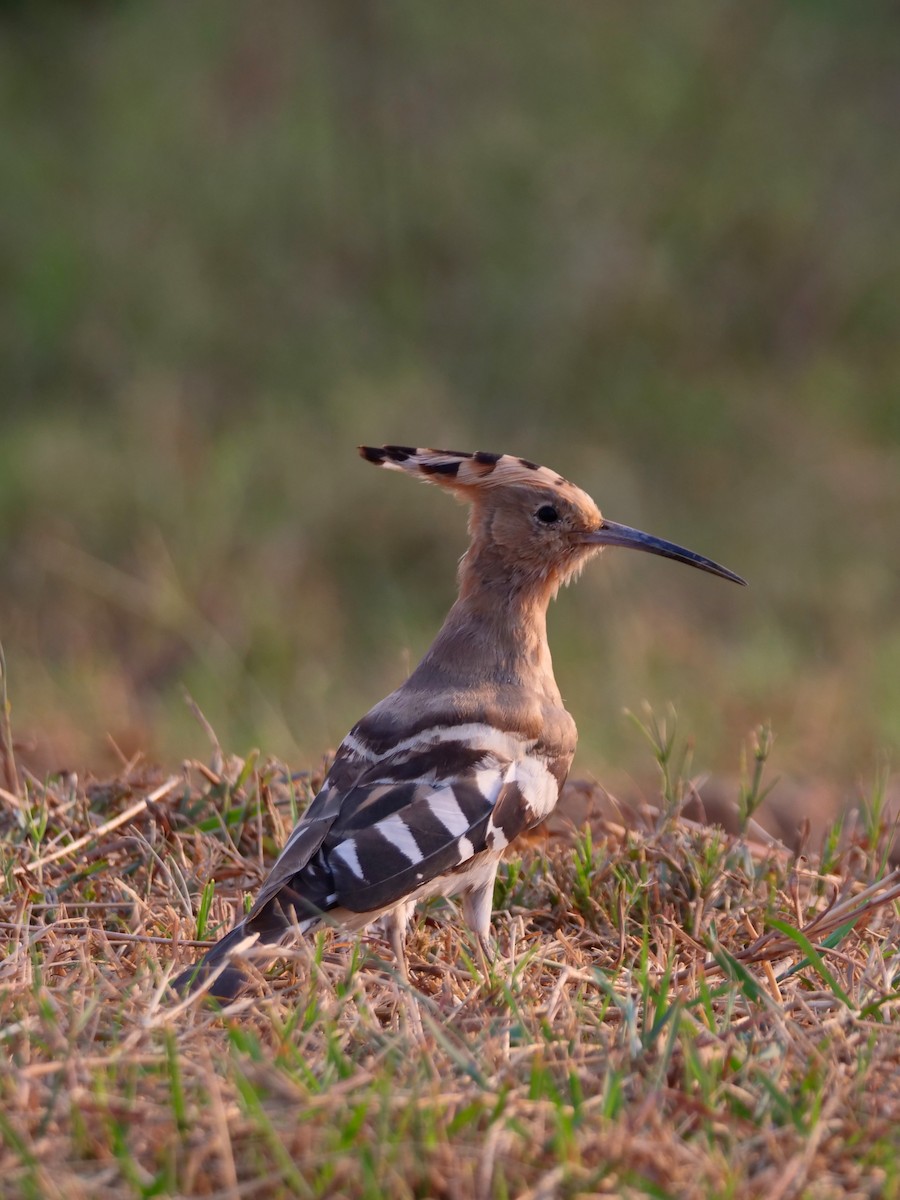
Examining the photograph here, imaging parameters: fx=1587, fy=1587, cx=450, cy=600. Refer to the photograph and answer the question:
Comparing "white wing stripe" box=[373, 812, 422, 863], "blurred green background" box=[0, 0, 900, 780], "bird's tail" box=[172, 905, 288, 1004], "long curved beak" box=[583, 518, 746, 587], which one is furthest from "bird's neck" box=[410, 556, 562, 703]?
"blurred green background" box=[0, 0, 900, 780]

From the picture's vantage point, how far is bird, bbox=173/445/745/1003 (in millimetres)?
2143

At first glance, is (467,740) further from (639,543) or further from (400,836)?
(639,543)

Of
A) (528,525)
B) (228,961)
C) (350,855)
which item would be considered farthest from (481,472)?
(228,961)

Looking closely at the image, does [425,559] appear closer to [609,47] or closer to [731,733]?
[731,733]

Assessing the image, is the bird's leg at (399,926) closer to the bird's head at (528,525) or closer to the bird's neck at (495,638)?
the bird's neck at (495,638)

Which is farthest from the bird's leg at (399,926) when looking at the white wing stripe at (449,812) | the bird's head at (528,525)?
the bird's head at (528,525)

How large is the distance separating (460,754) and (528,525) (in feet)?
1.85

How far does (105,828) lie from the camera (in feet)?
8.17

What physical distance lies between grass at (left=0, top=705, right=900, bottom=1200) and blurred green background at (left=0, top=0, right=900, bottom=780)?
66.3 inches

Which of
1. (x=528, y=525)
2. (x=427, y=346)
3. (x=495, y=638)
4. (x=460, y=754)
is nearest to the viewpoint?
(x=460, y=754)

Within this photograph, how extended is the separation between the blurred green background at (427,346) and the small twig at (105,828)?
4.49 feet

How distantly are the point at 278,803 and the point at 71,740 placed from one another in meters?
1.68

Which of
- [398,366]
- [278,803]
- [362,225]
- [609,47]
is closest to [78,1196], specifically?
[278,803]

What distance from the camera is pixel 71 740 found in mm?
4238
